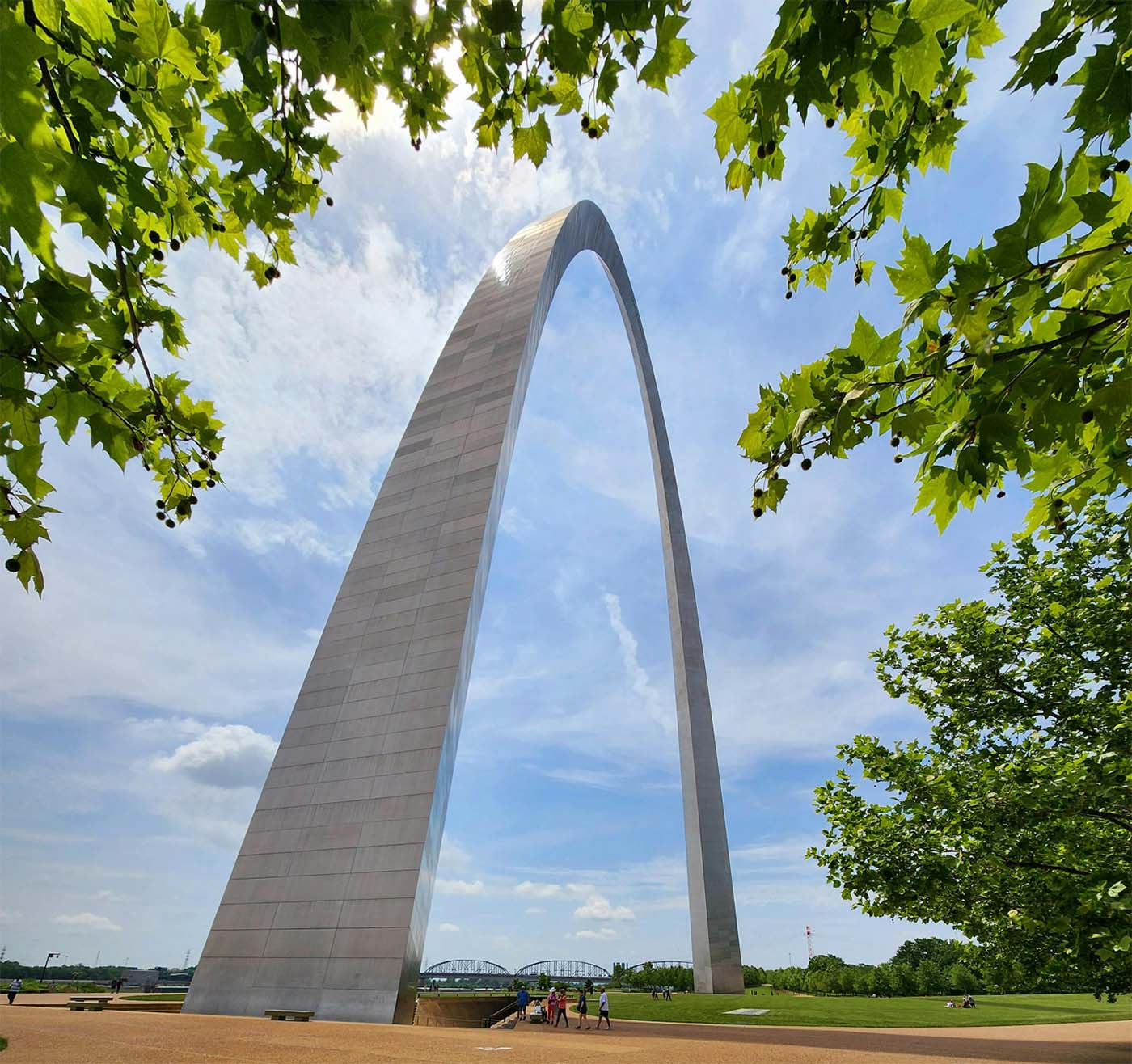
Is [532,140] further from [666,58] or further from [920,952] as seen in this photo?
[920,952]

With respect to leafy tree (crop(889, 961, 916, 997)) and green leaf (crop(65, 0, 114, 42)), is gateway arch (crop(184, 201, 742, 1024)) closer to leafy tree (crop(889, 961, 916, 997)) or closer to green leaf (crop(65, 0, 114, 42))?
green leaf (crop(65, 0, 114, 42))

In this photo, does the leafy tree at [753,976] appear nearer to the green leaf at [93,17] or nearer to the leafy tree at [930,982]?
the leafy tree at [930,982]

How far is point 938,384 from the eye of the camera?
291 centimetres

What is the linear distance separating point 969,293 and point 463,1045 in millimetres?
12140

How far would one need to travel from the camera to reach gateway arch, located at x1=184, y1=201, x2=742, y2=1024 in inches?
597

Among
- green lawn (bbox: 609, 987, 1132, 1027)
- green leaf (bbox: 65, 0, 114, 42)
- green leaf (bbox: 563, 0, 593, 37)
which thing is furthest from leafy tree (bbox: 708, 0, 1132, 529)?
green lawn (bbox: 609, 987, 1132, 1027)

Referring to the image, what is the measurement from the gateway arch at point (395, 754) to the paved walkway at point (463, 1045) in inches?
54.4

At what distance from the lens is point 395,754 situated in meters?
17.3

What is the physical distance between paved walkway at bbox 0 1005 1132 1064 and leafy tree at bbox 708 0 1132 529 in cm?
894

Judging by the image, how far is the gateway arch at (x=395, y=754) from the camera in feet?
49.8

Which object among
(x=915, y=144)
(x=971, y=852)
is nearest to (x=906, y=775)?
(x=971, y=852)

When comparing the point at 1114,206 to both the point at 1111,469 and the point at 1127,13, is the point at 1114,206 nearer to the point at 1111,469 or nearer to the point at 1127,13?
the point at 1127,13

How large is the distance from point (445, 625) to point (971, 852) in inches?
520

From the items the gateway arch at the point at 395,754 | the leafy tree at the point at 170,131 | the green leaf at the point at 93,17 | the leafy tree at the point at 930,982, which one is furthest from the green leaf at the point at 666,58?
the leafy tree at the point at 930,982
